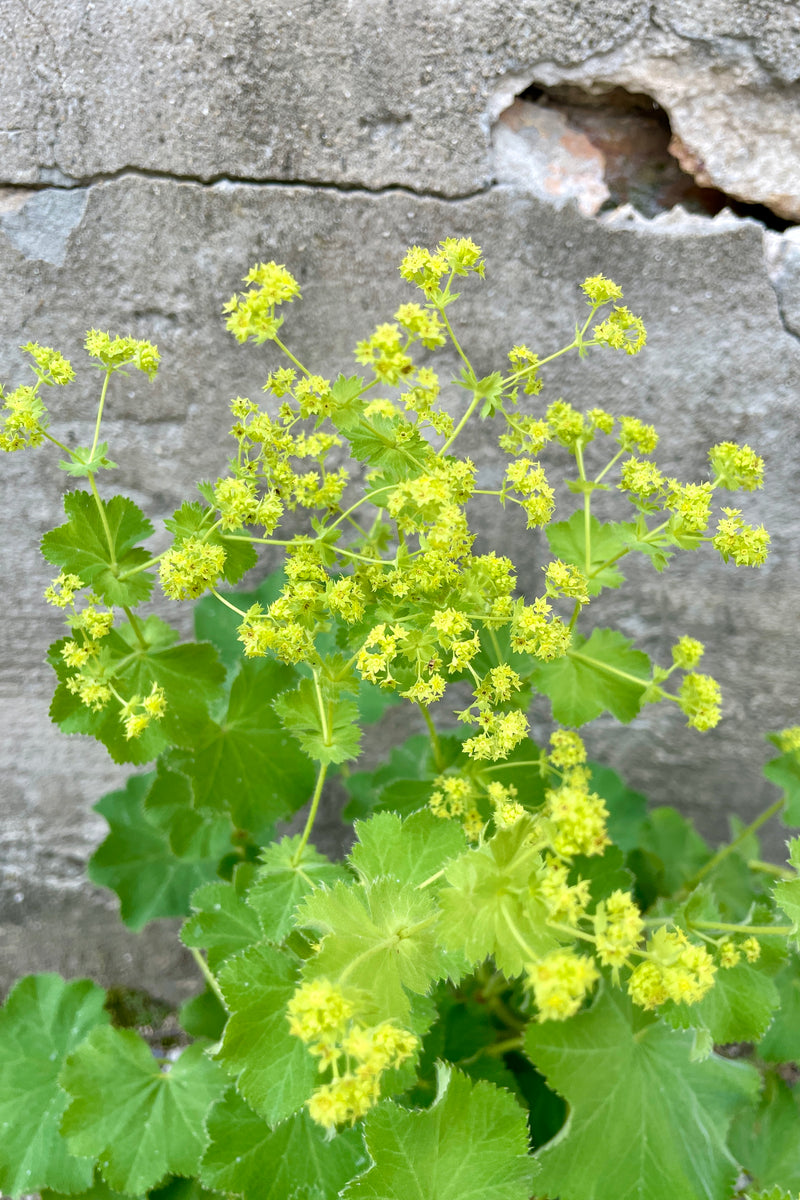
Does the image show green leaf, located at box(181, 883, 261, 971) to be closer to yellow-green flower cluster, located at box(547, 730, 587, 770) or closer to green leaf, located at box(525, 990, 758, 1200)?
green leaf, located at box(525, 990, 758, 1200)

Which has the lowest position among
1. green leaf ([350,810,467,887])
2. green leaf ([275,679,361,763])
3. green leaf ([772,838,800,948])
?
green leaf ([350,810,467,887])

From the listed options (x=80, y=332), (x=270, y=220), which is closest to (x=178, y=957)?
(x=80, y=332)

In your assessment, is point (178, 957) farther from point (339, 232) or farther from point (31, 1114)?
point (339, 232)

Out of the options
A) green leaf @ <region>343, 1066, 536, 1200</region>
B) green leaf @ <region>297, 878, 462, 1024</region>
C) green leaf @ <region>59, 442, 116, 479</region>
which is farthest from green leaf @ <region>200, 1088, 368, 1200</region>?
green leaf @ <region>59, 442, 116, 479</region>

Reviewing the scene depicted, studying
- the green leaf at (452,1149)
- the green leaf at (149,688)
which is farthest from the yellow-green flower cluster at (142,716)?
the green leaf at (452,1149)

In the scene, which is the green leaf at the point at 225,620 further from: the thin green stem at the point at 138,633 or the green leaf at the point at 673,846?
the green leaf at the point at 673,846

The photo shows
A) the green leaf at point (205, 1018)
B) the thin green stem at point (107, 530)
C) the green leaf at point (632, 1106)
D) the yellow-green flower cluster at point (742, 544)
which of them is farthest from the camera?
the green leaf at point (205, 1018)

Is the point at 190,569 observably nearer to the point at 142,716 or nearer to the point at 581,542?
the point at 142,716
